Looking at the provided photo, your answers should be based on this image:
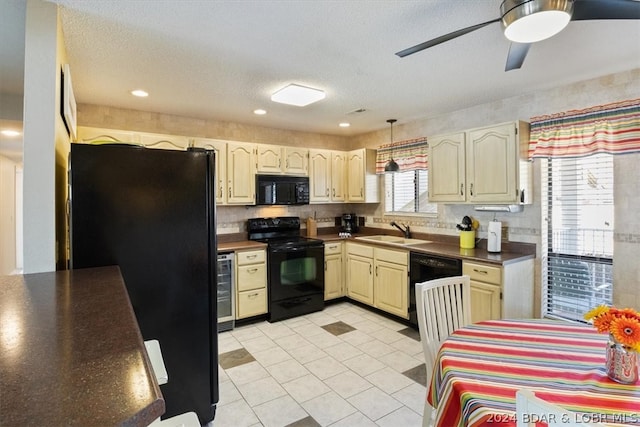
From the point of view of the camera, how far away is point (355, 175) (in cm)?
480

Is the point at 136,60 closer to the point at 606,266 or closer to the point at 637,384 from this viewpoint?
the point at 637,384

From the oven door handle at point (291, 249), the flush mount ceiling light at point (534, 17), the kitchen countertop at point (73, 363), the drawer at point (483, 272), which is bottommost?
the drawer at point (483, 272)

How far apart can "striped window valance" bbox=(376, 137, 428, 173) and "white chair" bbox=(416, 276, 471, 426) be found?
2.44 meters

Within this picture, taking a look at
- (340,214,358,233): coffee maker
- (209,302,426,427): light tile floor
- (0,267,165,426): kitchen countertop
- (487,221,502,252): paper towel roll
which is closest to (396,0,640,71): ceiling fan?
(0,267,165,426): kitchen countertop

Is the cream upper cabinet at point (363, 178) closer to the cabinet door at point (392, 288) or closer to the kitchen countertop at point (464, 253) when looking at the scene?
the kitchen countertop at point (464, 253)

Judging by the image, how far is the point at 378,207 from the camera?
4.85 metres

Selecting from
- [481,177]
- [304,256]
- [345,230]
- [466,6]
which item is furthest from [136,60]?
[345,230]

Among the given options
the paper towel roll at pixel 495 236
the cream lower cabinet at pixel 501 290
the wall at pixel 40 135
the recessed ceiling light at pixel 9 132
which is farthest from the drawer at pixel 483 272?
the recessed ceiling light at pixel 9 132

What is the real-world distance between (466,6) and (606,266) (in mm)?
2431

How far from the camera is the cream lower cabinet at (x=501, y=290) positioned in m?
2.84

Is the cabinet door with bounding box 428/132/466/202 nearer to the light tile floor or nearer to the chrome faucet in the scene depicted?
the chrome faucet

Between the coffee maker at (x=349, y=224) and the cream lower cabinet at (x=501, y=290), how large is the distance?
84.7 inches

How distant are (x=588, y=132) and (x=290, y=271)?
3.17 metres

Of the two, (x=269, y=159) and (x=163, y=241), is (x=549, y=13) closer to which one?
(x=163, y=241)
